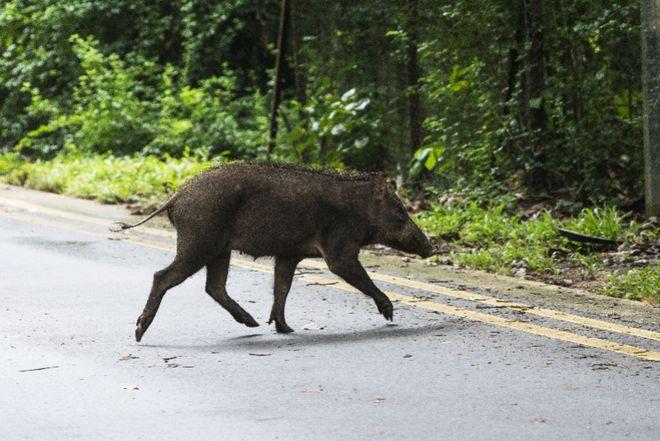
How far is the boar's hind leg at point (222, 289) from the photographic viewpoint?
296 inches

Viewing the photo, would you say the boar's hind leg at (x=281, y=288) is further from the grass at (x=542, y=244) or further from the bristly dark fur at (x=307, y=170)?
the grass at (x=542, y=244)

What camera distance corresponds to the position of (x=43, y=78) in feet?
69.3

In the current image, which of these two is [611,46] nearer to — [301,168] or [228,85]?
[301,168]

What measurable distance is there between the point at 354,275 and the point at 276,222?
0.57m

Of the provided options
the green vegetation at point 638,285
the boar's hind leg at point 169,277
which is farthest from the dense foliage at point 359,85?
the boar's hind leg at point 169,277

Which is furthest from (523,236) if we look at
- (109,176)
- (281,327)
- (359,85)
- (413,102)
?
(109,176)

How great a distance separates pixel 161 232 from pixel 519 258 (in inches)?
152

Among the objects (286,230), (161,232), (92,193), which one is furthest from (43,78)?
(286,230)

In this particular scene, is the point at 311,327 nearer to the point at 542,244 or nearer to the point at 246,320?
the point at 246,320

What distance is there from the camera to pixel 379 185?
25.1ft

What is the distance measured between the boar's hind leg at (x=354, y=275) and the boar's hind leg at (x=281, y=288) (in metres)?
0.27

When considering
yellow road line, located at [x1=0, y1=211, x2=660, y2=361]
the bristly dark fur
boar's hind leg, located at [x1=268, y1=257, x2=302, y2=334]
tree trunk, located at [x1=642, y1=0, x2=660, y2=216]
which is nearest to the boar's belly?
boar's hind leg, located at [x1=268, y1=257, x2=302, y2=334]

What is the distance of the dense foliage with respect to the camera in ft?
39.1

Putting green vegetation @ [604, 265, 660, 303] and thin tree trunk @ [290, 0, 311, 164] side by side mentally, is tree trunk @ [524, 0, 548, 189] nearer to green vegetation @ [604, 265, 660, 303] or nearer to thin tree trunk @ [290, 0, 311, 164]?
green vegetation @ [604, 265, 660, 303]
